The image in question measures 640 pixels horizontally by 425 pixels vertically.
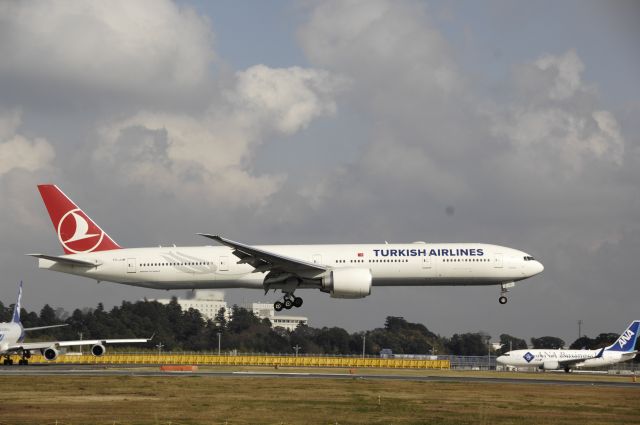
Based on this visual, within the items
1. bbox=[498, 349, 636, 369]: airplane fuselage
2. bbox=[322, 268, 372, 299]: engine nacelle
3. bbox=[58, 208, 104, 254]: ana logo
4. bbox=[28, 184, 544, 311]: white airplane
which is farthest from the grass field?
bbox=[498, 349, 636, 369]: airplane fuselage

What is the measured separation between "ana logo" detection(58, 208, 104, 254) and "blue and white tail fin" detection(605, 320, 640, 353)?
45426mm

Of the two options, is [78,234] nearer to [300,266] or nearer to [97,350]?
[300,266]

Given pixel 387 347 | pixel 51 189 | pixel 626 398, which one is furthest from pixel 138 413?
pixel 387 347

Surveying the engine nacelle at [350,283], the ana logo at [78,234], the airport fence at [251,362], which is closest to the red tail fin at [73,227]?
the ana logo at [78,234]

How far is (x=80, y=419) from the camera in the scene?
29.6 meters

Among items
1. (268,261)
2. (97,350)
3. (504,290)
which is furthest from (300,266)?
(97,350)

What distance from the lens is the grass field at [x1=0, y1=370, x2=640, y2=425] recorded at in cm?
3031

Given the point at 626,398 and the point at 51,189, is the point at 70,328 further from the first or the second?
the point at 626,398

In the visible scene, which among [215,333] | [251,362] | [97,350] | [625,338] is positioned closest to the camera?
[97,350]

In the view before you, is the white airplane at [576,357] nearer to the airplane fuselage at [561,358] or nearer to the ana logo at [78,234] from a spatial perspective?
the airplane fuselage at [561,358]

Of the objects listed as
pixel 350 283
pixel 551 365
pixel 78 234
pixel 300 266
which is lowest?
pixel 551 365

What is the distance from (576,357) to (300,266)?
34.9 m

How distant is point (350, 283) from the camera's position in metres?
50.5

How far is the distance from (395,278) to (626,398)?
16.2m
